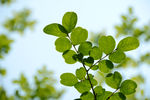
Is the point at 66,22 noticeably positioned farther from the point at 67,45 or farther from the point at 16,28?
the point at 16,28

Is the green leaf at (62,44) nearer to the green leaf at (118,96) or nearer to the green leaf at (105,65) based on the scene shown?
the green leaf at (105,65)

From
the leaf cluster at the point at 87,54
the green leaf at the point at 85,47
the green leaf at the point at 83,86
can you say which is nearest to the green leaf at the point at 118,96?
the leaf cluster at the point at 87,54

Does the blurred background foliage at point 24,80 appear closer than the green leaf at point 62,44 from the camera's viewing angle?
No

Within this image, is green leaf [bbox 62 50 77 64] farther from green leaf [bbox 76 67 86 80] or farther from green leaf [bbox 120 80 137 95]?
green leaf [bbox 120 80 137 95]

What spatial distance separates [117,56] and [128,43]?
0.08 m

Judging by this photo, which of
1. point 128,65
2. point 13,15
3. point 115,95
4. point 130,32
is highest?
point 13,15

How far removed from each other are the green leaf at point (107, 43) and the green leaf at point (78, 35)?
2.7 inches

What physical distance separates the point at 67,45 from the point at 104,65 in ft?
0.64

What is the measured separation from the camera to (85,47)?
0.77 metres

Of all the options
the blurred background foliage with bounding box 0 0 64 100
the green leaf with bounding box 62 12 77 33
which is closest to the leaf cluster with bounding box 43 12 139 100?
the green leaf with bounding box 62 12 77 33

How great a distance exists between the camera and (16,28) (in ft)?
13.5

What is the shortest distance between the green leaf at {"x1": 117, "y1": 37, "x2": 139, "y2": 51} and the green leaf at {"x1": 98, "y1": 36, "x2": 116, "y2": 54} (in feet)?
0.12

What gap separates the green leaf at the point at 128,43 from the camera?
0.76 metres

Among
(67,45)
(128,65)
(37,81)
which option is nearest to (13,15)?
(37,81)
